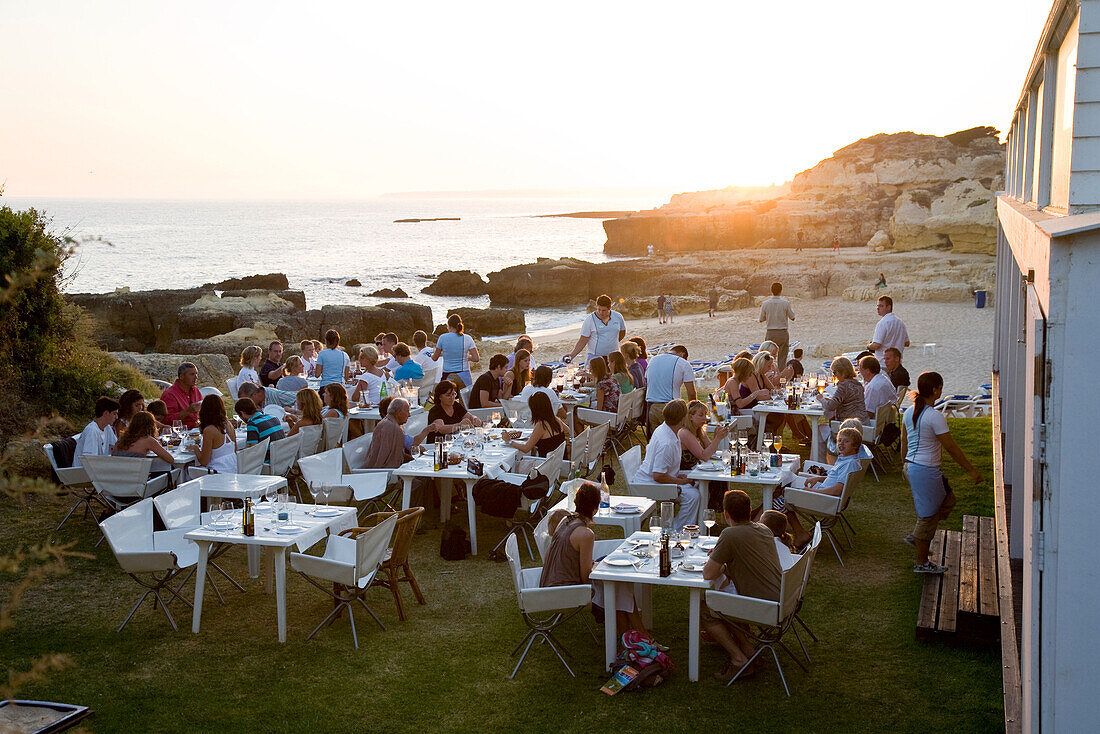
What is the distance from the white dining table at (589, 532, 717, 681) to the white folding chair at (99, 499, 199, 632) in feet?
10.8

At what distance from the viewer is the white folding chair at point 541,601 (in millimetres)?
6258

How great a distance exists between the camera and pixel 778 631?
6281mm

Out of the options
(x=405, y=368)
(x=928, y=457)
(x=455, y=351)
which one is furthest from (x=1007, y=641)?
(x=405, y=368)

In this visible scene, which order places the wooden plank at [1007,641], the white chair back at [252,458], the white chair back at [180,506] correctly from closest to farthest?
the wooden plank at [1007,641] < the white chair back at [180,506] < the white chair back at [252,458]

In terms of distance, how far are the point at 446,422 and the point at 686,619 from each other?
4156mm

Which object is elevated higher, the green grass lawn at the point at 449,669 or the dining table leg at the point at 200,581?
the dining table leg at the point at 200,581

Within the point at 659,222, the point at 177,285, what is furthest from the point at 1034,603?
the point at 659,222

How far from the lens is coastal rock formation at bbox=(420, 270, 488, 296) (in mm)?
65875

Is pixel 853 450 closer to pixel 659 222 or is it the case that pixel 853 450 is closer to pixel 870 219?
pixel 870 219

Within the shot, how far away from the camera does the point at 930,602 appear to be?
7.11 metres

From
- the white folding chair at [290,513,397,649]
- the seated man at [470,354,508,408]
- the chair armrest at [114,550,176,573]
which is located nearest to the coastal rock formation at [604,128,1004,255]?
the seated man at [470,354,508,408]

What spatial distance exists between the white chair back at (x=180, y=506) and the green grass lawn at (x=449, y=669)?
2.31 feet

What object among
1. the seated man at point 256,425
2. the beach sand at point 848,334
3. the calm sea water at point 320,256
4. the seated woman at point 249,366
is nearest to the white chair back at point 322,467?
the seated man at point 256,425

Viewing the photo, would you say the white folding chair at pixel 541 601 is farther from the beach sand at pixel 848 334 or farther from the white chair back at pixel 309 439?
the beach sand at pixel 848 334
